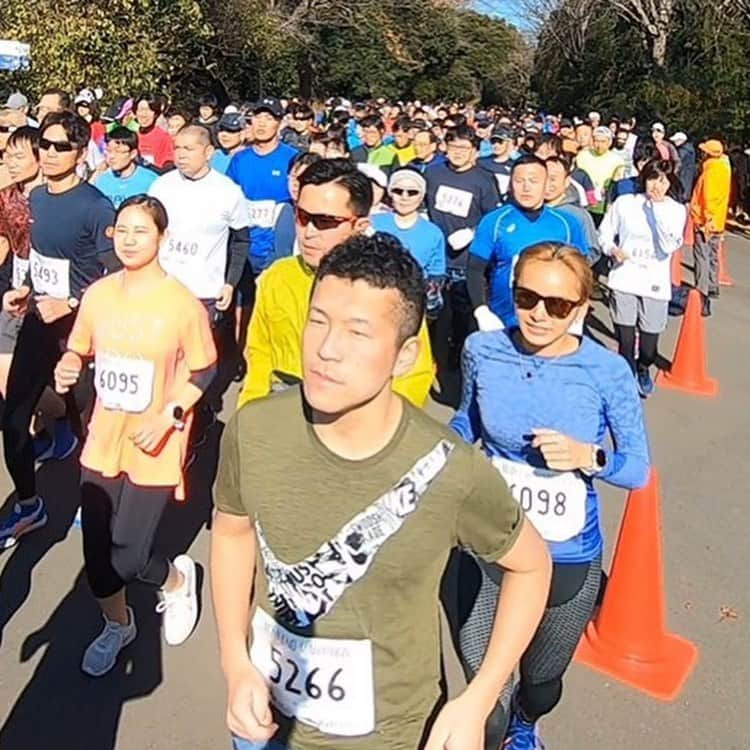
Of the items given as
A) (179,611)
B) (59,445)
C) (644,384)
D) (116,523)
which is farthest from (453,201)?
(116,523)

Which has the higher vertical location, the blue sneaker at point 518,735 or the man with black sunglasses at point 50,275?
the man with black sunglasses at point 50,275

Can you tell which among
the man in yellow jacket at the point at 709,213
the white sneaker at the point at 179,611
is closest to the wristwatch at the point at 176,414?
the white sneaker at the point at 179,611

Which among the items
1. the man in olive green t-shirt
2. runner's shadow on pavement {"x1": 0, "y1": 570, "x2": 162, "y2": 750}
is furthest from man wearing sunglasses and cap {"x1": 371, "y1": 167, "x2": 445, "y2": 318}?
the man in olive green t-shirt

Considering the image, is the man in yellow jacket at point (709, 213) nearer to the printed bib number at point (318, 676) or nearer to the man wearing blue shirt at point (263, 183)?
the man wearing blue shirt at point (263, 183)

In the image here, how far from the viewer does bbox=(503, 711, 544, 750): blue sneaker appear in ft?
10.2

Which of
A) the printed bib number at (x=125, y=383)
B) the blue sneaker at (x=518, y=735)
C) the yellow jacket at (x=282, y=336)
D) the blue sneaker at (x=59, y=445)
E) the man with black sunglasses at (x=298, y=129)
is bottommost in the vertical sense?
the blue sneaker at (x=59, y=445)

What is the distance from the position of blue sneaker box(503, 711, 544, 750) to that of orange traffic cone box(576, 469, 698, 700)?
0.74 metres

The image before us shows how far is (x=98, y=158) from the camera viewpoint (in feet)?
32.2

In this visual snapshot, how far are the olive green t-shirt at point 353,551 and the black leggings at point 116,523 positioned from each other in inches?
60.1

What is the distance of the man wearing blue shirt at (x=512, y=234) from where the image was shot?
512 centimetres

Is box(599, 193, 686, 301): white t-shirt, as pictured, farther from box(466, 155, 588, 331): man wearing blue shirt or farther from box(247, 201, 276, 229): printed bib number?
box(247, 201, 276, 229): printed bib number

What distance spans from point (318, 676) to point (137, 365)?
1.76 m

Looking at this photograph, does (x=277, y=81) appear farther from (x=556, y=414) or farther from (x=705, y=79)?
(x=556, y=414)

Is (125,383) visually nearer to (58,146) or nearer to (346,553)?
(58,146)
